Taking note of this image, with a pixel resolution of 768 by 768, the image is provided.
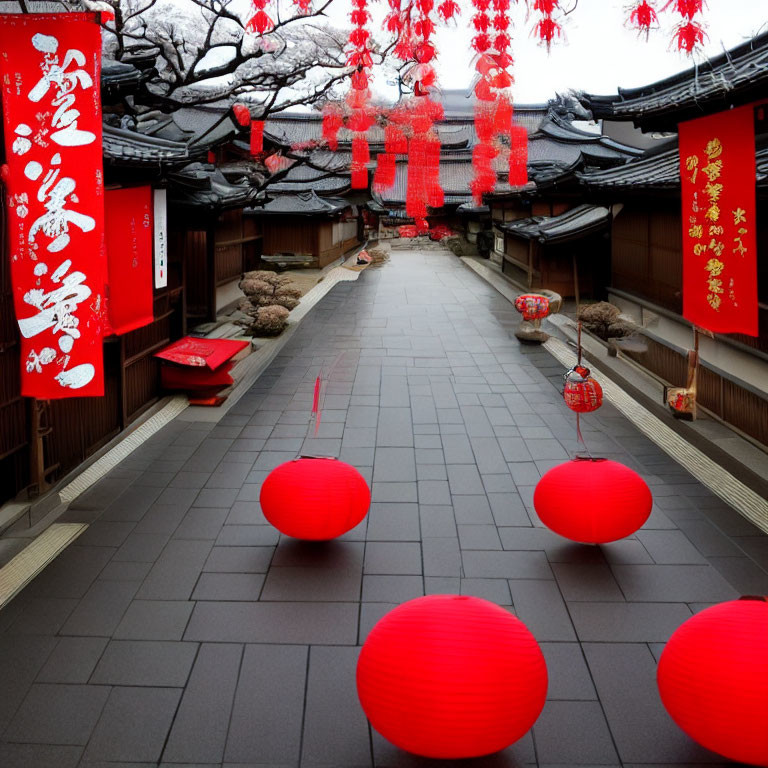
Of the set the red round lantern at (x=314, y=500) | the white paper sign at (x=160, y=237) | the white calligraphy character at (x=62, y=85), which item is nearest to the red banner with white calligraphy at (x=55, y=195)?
the white calligraphy character at (x=62, y=85)

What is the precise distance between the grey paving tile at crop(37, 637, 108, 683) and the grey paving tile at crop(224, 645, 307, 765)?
1093 millimetres

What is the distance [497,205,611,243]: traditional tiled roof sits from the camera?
20797mm

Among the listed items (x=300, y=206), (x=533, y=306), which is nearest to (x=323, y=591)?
(x=533, y=306)

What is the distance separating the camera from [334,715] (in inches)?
175

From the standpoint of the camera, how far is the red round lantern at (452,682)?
3.73 meters

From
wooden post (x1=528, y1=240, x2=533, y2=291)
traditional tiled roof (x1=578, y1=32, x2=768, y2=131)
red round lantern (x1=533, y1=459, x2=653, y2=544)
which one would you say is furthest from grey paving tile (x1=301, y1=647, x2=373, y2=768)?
wooden post (x1=528, y1=240, x2=533, y2=291)

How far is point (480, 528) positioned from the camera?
24.1 ft

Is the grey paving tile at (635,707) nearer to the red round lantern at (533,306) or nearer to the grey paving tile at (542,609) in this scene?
the grey paving tile at (542,609)

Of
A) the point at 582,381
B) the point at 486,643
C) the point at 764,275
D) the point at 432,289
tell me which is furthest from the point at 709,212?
the point at 432,289

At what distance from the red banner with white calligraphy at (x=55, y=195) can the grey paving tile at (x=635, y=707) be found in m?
5.34

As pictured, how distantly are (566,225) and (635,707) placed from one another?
1977cm

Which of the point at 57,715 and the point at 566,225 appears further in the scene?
the point at 566,225

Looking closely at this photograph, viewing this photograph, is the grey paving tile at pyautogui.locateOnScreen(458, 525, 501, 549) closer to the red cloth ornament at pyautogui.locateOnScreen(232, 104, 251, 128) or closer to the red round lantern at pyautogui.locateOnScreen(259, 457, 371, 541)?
the red round lantern at pyautogui.locateOnScreen(259, 457, 371, 541)

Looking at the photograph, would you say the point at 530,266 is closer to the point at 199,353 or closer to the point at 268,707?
the point at 199,353
